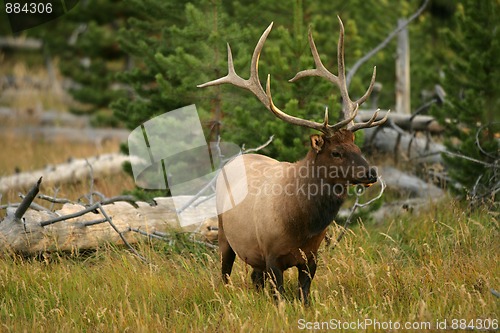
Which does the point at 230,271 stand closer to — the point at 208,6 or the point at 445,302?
the point at 445,302

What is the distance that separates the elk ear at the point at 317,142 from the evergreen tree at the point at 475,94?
133 inches

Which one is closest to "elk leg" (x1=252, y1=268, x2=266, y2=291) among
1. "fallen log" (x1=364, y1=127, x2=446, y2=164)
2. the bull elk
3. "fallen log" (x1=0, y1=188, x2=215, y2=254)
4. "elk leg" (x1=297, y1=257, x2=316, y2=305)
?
the bull elk

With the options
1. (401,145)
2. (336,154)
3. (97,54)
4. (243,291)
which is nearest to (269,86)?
(336,154)

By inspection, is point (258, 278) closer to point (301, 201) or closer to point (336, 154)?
point (301, 201)

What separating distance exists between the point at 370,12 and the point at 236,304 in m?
10.5

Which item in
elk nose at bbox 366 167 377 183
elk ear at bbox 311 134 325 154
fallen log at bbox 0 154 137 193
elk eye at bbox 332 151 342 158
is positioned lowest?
fallen log at bbox 0 154 137 193

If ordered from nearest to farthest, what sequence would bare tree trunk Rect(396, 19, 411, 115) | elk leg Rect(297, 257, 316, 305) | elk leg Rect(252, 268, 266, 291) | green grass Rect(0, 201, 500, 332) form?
green grass Rect(0, 201, 500, 332) < elk leg Rect(297, 257, 316, 305) < elk leg Rect(252, 268, 266, 291) < bare tree trunk Rect(396, 19, 411, 115)

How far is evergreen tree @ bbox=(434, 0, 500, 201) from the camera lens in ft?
25.5

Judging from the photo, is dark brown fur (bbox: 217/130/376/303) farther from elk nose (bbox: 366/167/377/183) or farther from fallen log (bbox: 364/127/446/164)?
fallen log (bbox: 364/127/446/164)

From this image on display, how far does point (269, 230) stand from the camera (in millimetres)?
4945

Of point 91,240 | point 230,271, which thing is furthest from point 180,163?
point 230,271

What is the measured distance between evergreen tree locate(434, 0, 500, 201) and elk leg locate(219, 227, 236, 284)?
128 inches

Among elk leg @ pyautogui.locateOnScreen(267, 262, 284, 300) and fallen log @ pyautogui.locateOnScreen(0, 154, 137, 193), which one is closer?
elk leg @ pyautogui.locateOnScreen(267, 262, 284, 300)

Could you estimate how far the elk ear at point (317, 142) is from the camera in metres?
4.87
